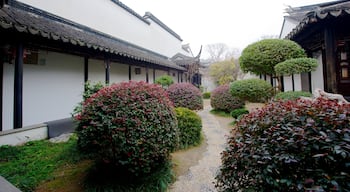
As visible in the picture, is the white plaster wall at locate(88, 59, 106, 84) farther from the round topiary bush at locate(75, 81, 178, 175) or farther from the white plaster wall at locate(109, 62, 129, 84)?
the round topiary bush at locate(75, 81, 178, 175)

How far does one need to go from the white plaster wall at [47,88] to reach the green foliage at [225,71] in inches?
576

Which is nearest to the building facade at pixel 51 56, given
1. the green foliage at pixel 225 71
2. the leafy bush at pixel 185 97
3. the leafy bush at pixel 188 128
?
the leafy bush at pixel 185 97

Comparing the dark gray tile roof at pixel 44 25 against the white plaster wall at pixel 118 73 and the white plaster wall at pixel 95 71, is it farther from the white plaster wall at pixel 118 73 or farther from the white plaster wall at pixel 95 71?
the white plaster wall at pixel 118 73

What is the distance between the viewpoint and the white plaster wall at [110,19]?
23.2ft

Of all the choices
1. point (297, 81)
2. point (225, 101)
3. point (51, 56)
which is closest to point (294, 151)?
point (51, 56)

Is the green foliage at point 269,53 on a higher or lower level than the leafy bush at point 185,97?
higher

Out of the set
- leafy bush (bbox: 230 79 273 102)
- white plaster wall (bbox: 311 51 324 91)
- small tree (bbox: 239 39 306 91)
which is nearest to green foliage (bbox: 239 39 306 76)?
small tree (bbox: 239 39 306 91)

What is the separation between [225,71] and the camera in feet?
62.2

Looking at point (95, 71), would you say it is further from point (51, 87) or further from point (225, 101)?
point (225, 101)

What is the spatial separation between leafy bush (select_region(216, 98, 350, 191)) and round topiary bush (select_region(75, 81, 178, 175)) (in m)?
1.23

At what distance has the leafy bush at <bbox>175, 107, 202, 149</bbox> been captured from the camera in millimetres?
4578

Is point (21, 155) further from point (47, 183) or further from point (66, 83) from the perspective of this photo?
point (66, 83)

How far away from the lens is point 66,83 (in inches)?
245

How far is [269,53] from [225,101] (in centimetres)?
334
